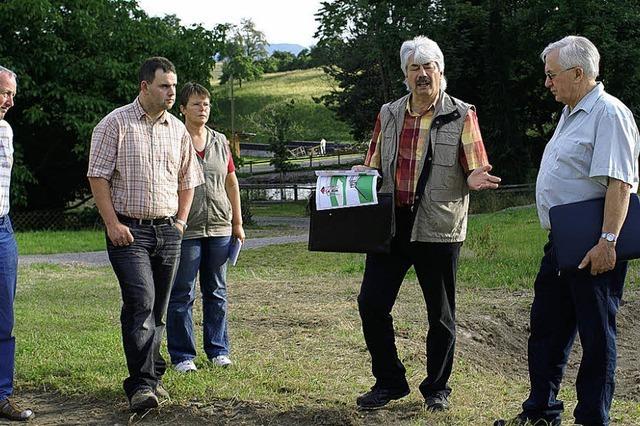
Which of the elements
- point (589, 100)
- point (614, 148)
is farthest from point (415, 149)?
point (614, 148)

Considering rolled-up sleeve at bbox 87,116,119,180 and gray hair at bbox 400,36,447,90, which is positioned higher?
gray hair at bbox 400,36,447,90

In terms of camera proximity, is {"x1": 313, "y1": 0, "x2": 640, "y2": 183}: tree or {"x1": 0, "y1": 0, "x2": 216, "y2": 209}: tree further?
{"x1": 313, "y1": 0, "x2": 640, "y2": 183}: tree

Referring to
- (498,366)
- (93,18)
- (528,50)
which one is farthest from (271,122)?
(498,366)

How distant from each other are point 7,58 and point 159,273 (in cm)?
1970

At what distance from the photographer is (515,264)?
13.5 metres

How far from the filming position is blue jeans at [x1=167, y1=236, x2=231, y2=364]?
6.74 metres

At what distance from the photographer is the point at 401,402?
19.2 ft

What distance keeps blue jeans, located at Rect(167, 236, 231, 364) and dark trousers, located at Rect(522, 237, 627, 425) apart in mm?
2491

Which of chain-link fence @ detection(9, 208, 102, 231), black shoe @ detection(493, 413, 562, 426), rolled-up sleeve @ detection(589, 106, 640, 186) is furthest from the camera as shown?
chain-link fence @ detection(9, 208, 102, 231)

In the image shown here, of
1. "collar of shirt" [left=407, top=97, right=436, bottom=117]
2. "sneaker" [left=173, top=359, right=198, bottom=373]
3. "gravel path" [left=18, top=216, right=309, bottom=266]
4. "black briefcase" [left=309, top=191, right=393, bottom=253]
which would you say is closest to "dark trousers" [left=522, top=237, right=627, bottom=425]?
"black briefcase" [left=309, top=191, right=393, bottom=253]

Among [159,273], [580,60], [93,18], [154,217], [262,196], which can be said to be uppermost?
[93,18]

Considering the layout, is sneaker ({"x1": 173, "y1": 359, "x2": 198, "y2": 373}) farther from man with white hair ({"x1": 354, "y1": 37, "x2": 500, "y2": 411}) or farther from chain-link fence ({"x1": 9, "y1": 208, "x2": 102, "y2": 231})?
chain-link fence ({"x1": 9, "y1": 208, "x2": 102, "y2": 231})

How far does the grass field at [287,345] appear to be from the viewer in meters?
5.98

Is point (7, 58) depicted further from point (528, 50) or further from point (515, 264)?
point (528, 50)
